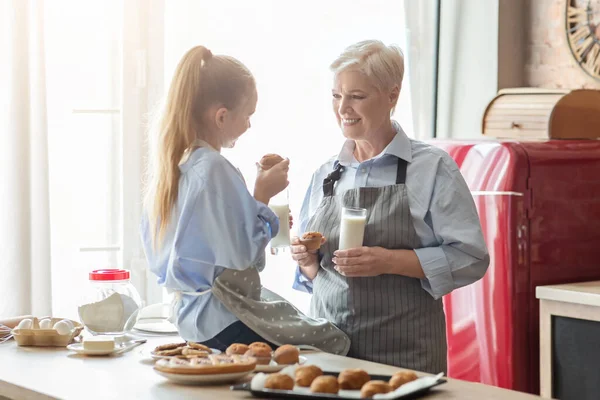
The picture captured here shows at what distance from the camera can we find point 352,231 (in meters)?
2.50

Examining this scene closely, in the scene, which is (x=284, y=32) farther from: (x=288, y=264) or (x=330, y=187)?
(x=330, y=187)

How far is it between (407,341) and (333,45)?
2.36 metres

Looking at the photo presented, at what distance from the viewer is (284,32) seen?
14.9ft

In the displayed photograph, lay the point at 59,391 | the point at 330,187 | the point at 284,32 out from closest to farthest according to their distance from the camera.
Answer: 1. the point at 59,391
2. the point at 330,187
3. the point at 284,32

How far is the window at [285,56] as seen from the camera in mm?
4305

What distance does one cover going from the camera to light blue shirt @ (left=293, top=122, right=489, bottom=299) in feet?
8.45

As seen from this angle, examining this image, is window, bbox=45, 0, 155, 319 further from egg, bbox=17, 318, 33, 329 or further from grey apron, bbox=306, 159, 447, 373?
grey apron, bbox=306, 159, 447, 373

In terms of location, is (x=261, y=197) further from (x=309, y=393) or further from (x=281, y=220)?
(x=309, y=393)

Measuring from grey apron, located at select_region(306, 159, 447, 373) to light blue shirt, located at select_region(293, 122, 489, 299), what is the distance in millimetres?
35

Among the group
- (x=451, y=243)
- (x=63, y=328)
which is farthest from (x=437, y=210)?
(x=63, y=328)

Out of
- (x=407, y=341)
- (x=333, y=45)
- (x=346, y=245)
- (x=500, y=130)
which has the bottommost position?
(x=407, y=341)

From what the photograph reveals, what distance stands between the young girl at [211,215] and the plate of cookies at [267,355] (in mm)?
192

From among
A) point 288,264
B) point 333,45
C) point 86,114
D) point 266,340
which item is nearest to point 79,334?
point 266,340

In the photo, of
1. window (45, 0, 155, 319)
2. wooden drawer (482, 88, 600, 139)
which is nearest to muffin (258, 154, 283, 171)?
window (45, 0, 155, 319)
